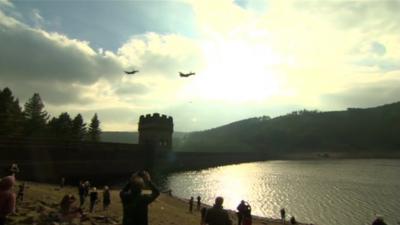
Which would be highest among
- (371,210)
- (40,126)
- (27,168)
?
(40,126)

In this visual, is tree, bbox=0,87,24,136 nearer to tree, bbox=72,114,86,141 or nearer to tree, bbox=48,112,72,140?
tree, bbox=48,112,72,140

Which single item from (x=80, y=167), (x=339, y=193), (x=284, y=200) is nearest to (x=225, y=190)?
(x=284, y=200)

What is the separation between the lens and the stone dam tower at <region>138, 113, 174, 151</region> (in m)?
90.3

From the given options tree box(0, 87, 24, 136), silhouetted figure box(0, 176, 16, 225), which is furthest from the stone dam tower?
silhouetted figure box(0, 176, 16, 225)

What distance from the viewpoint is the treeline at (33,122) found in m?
64.7

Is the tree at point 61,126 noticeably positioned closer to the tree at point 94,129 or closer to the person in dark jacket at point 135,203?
the tree at point 94,129

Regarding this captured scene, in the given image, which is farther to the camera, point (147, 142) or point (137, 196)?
point (147, 142)

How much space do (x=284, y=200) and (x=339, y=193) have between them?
11.2 m

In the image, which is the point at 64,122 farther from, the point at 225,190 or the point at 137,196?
the point at 137,196

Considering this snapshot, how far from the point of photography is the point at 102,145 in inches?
2763

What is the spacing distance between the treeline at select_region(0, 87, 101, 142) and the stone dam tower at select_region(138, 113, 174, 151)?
1397 cm

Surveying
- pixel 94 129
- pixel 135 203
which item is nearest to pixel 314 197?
pixel 135 203

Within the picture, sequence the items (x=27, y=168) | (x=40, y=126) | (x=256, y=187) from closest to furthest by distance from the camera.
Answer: (x=27, y=168) < (x=256, y=187) < (x=40, y=126)

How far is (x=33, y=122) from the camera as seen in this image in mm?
77750
